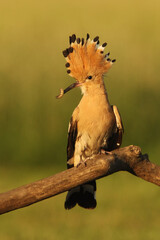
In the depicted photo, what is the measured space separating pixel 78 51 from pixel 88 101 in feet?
0.92

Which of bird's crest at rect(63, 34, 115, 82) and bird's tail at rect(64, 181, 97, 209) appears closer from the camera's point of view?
bird's crest at rect(63, 34, 115, 82)

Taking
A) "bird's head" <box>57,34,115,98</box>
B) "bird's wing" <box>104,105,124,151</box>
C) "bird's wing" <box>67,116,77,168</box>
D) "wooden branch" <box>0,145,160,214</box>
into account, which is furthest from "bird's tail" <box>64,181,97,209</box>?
"bird's head" <box>57,34,115,98</box>

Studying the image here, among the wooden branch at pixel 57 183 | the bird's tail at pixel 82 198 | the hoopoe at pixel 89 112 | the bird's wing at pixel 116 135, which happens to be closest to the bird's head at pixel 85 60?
the hoopoe at pixel 89 112

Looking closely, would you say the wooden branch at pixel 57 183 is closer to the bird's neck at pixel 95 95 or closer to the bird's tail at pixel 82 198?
the bird's neck at pixel 95 95

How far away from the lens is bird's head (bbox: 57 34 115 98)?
2.61 metres

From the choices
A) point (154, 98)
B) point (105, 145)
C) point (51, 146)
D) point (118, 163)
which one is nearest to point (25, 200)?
point (118, 163)

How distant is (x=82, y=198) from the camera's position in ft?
9.71

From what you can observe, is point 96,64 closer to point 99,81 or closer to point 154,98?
point 99,81

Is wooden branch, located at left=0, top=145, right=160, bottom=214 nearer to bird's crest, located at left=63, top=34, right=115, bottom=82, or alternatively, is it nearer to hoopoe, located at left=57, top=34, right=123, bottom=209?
hoopoe, located at left=57, top=34, right=123, bottom=209

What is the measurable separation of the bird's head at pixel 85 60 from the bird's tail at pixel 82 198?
0.65m

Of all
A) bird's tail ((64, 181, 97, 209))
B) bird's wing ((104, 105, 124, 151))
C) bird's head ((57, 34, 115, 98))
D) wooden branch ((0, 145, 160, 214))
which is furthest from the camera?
bird's tail ((64, 181, 97, 209))

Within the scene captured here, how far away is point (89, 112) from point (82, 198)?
56 cm

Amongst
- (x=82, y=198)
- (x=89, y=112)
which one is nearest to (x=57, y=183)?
(x=89, y=112)

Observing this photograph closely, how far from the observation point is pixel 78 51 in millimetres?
2615
